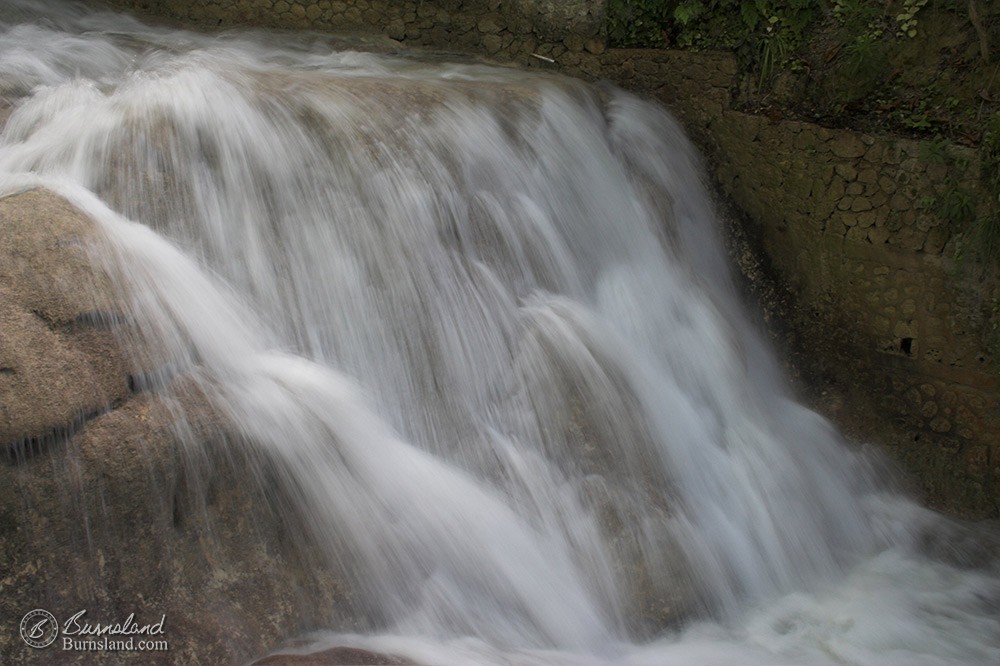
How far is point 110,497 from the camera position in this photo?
3320mm

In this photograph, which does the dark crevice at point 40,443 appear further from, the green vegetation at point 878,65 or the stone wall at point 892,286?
the green vegetation at point 878,65

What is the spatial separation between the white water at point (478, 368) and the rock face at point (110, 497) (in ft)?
0.50

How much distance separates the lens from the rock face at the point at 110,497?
10.6ft

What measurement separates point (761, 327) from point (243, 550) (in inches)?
150

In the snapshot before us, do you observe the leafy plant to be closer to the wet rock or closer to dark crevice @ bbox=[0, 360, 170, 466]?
dark crevice @ bbox=[0, 360, 170, 466]

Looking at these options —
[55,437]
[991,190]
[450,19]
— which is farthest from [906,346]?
[55,437]

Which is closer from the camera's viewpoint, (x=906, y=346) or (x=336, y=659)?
(x=336, y=659)

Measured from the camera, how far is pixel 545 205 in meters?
5.44

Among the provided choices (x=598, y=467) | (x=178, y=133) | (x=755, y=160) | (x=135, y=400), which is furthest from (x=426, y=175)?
(x=755, y=160)

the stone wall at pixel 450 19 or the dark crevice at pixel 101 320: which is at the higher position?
the stone wall at pixel 450 19

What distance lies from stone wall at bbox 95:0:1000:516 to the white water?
44 cm

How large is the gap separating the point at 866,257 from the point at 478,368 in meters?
2.78

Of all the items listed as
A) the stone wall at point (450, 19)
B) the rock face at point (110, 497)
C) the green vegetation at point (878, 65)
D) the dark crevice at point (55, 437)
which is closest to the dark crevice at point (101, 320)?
the rock face at point (110, 497)

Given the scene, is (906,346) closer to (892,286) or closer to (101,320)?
(892,286)
